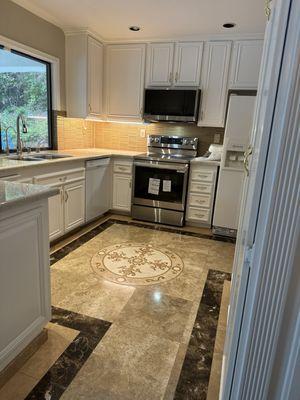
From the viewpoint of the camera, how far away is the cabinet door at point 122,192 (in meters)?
3.84

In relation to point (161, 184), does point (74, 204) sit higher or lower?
lower

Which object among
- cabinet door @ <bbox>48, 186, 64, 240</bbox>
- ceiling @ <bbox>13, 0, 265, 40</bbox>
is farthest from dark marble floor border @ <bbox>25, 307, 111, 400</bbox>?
ceiling @ <bbox>13, 0, 265, 40</bbox>

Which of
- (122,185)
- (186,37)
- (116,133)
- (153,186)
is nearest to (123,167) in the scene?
(122,185)

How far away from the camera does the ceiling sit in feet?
8.57

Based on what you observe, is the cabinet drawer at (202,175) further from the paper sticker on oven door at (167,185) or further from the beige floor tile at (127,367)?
the beige floor tile at (127,367)

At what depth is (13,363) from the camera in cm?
139

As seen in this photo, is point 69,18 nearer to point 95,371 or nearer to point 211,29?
point 211,29

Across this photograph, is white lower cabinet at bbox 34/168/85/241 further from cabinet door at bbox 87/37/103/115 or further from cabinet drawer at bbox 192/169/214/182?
cabinet drawer at bbox 192/169/214/182

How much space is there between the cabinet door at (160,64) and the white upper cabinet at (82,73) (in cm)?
72

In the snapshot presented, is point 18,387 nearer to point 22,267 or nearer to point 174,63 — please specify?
point 22,267

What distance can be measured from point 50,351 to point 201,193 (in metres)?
2.51

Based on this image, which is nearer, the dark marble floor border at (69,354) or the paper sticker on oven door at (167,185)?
the dark marble floor border at (69,354)

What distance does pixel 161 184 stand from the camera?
11.8ft

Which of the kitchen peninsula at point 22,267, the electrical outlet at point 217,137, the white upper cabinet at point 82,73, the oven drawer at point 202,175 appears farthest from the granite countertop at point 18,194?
the electrical outlet at point 217,137
